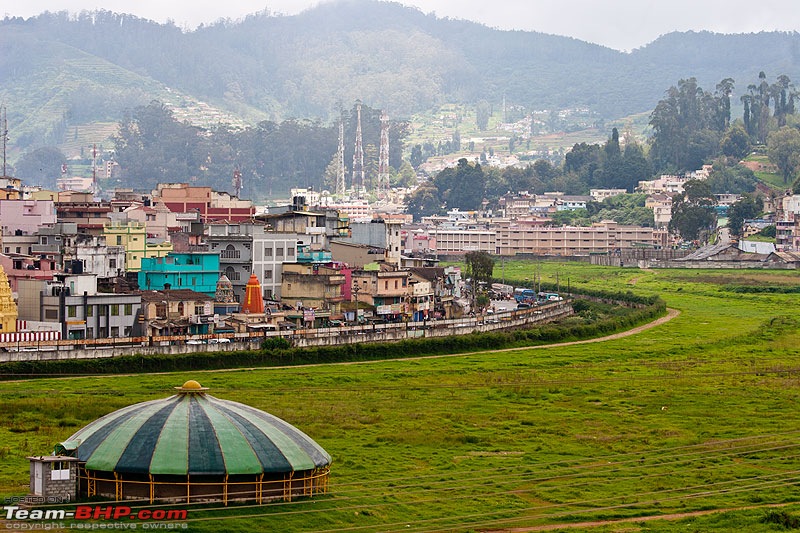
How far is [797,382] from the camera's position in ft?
144

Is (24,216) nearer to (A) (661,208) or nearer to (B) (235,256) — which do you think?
(B) (235,256)

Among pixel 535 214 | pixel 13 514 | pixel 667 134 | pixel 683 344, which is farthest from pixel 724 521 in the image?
pixel 667 134

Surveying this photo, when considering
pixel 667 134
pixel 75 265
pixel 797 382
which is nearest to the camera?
pixel 797 382

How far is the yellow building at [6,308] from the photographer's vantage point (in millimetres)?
44969

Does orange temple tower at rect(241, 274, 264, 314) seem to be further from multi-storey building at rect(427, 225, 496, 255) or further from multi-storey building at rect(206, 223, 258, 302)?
multi-storey building at rect(427, 225, 496, 255)

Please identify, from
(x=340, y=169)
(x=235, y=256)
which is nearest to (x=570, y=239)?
(x=235, y=256)

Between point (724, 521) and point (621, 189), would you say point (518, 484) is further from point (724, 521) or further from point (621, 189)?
point (621, 189)

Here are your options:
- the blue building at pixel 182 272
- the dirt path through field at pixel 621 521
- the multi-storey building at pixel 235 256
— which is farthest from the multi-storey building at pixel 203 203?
the dirt path through field at pixel 621 521

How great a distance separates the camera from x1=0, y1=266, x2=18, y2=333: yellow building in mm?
44969

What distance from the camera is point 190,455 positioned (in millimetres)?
23891

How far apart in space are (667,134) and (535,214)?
3280 cm

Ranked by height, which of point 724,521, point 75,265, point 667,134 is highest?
point 667,134

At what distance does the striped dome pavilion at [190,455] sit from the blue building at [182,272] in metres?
30.2

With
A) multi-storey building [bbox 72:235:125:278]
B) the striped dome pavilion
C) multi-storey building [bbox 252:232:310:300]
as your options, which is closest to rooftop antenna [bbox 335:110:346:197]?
multi-storey building [bbox 252:232:310:300]
